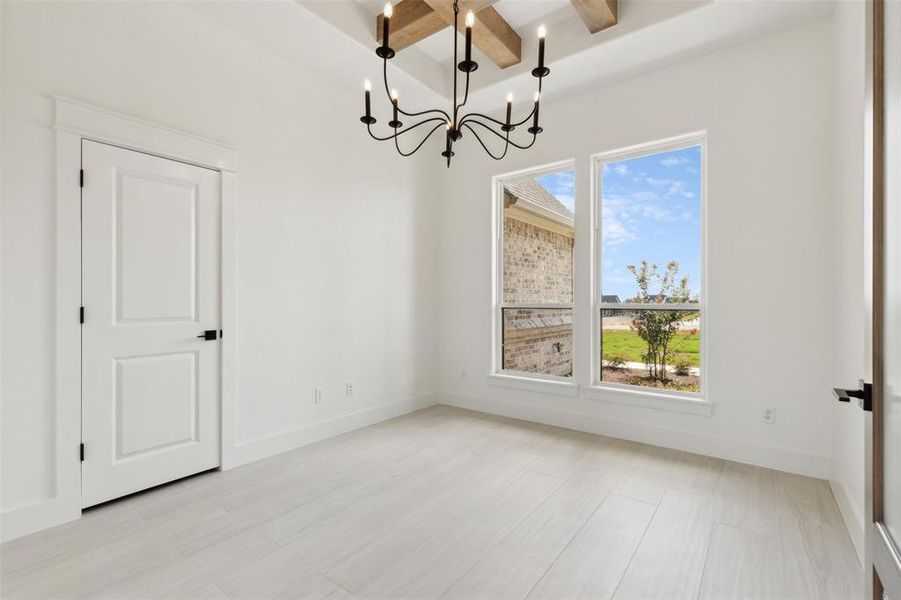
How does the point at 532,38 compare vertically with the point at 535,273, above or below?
above

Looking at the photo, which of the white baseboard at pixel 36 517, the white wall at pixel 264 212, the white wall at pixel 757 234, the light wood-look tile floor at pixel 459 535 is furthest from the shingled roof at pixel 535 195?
the white baseboard at pixel 36 517

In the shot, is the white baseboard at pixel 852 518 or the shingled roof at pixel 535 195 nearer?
the white baseboard at pixel 852 518

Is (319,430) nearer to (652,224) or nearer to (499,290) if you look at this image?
(499,290)

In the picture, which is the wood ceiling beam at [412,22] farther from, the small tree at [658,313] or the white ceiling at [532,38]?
the small tree at [658,313]

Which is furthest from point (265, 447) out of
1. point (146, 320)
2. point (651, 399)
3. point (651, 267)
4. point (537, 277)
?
point (651, 267)

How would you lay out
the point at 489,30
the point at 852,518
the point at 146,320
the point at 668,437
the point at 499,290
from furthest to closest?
1. the point at 499,290
2. the point at 668,437
3. the point at 489,30
4. the point at 146,320
5. the point at 852,518

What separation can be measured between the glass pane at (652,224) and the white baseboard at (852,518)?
1.58 meters

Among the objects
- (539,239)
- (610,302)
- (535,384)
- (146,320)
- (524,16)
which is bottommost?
(535,384)

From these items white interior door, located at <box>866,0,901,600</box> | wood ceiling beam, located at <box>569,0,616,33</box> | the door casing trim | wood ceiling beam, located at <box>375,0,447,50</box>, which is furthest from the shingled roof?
the door casing trim

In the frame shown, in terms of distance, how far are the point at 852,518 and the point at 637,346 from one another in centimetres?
179

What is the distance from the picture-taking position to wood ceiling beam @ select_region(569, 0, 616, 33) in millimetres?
2971

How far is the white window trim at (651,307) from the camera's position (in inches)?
135

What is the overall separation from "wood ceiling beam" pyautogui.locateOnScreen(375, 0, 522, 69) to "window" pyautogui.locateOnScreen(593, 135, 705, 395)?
1.32 metres

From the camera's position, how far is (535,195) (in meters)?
4.54
